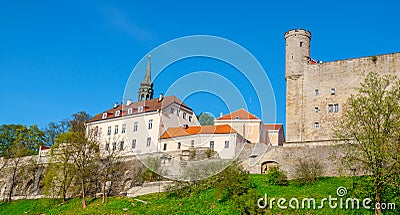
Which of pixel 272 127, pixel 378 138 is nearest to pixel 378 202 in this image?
pixel 378 138

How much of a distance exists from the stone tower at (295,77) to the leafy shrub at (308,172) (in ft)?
28.2

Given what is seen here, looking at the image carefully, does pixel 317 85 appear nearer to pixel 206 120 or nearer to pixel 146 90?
pixel 206 120

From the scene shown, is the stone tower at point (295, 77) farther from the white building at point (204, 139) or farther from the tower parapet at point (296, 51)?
the white building at point (204, 139)

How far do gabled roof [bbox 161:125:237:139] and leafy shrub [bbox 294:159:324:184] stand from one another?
46.7 ft

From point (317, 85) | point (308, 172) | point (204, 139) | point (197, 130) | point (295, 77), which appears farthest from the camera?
point (197, 130)

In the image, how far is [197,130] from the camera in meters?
56.9

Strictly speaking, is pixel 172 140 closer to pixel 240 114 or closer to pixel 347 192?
pixel 240 114

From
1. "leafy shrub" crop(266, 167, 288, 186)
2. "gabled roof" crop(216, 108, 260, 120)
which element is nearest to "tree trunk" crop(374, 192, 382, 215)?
"leafy shrub" crop(266, 167, 288, 186)

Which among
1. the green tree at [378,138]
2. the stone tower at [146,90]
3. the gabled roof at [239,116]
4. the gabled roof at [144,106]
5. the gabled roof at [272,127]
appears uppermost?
the stone tower at [146,90]

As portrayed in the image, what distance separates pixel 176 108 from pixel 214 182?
69.3 ft

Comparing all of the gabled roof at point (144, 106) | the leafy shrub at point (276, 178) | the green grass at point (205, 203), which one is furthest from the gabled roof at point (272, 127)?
the leafy shrub at point (276, 178)

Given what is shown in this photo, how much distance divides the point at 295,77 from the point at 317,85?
2.45m

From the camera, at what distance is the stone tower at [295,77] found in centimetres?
4991

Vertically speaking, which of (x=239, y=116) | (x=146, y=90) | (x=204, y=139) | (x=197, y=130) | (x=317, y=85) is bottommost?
(x=204, y=139)
